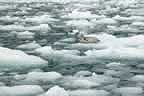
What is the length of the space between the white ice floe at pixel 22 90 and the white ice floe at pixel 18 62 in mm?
742

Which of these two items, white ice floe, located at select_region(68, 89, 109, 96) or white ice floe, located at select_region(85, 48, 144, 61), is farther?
white ice floe, located at select_region(85, 48, 144, 61)

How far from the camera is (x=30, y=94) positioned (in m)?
3.59

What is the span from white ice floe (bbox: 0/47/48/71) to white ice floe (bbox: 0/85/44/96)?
74cm

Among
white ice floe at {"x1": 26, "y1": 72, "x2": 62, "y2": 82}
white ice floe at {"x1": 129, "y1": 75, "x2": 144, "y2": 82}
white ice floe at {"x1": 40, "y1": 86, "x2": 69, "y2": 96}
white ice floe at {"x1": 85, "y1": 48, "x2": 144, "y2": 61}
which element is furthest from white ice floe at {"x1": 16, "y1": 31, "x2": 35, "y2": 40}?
white ice floe at {"x1": 40, "y1": 86, "x2": 69, "y2": 96}

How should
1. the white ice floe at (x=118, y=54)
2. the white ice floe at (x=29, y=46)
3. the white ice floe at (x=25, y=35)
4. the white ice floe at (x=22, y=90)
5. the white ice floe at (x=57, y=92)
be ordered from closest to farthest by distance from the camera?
the white ice floe at (x=57, y=92) → the white ice floe at (x=22, y=90) → the white ice floe at (x=118, y=54) → the white ice floe at (x=29, y=46) → the white ice floe at (x=25, y=35)

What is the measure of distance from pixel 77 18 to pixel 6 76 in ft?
18.3

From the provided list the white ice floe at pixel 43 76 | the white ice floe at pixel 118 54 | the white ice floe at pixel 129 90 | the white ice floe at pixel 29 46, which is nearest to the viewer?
the white ice floe at pixel 129 90

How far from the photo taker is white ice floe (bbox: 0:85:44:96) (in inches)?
141

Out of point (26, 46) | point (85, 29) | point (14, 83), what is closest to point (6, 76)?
point (14, 83)

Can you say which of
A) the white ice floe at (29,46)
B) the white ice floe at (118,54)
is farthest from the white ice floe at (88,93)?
the white ice floe at (29,46)

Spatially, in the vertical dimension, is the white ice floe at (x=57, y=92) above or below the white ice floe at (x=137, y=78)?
above

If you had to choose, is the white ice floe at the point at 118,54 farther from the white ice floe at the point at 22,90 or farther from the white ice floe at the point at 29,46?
the white ice floe at the point at 22,90

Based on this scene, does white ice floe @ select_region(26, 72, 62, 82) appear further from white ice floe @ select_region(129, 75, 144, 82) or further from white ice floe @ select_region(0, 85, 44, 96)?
white ice floe @ select_region(129, 75, 144, 82)

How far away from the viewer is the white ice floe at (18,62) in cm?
454
